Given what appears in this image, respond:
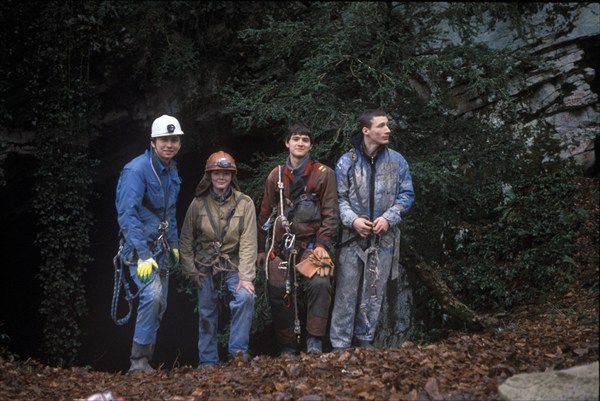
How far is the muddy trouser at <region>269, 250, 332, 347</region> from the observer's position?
6254mm

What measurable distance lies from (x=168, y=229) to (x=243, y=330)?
128 centimetres

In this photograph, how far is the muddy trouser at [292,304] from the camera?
20.5 feet

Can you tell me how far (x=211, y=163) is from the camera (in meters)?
6.53

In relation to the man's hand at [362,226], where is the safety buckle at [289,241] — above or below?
below

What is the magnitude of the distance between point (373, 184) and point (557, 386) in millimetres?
2991

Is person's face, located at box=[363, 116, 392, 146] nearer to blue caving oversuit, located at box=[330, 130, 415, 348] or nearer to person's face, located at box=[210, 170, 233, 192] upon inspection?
blue caving oversuit, located at box=[330, 130, 415, 348]

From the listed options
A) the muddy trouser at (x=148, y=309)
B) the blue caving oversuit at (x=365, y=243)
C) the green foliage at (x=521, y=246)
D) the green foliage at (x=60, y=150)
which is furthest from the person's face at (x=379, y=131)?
the green foliage at (x=60, y=150)

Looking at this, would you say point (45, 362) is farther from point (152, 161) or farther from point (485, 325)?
point (485, 325)

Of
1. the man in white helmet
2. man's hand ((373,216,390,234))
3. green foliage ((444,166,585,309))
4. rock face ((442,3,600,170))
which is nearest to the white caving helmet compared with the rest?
the man in white helmet

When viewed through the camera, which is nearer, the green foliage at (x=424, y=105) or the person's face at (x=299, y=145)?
the person's face at (x=299, y=145)

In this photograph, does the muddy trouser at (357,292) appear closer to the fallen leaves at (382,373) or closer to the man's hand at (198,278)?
the fallen leaves at (382,373)

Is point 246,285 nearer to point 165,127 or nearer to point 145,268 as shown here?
point 145,268

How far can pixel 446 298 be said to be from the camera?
7.28 metres

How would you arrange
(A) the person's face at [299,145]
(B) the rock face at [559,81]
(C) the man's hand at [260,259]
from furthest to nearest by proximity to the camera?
1. (B) the rock face at [559,81]
2. (C) the man's hand at [260,259]
3. (A) the person's face at [299,145]
